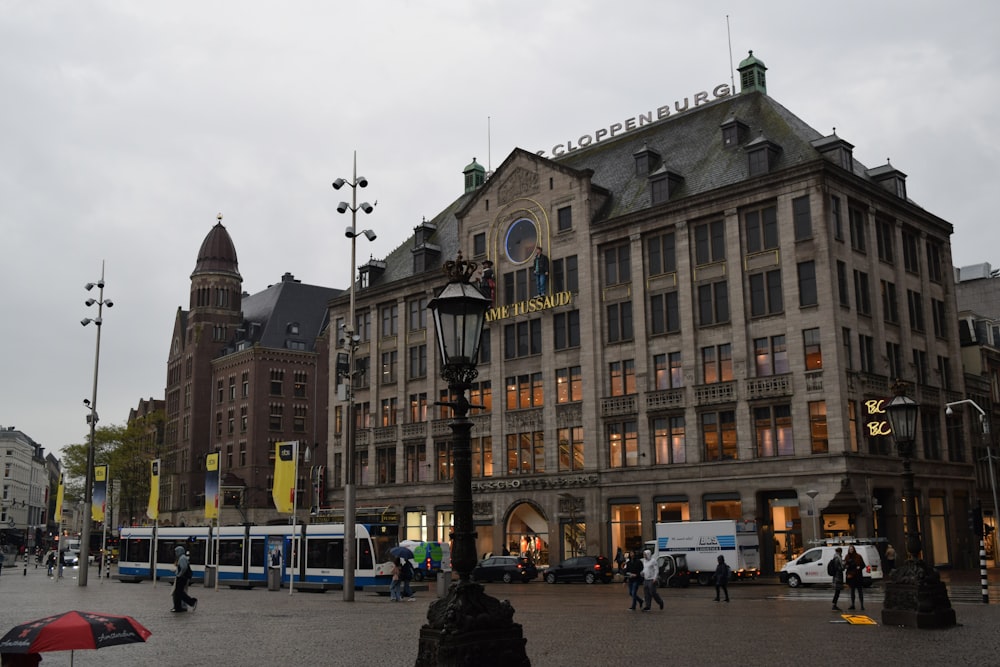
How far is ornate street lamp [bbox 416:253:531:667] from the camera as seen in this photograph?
36.6 ft

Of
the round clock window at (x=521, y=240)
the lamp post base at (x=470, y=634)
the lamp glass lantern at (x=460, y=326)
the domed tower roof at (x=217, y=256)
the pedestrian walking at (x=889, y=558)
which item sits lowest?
the pedestrian walking at (x=889, y=558)

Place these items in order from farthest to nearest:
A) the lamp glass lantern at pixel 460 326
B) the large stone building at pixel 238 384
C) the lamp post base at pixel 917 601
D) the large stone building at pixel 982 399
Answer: the large stone building at pixel 238 384
the large stone building at pixel 982 399
the lamp post base at pixel 917 601
the lamp glass lantern at pixel 460 326

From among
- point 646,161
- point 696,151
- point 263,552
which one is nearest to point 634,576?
point 263,552

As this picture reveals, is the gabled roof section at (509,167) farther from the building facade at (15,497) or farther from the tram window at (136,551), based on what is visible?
the building facade at (15,497)

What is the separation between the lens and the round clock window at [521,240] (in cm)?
6278

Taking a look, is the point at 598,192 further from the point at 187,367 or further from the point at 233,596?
the point at 187,367

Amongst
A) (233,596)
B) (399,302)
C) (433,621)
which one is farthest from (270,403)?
(433,621)

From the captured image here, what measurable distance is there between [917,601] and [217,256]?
102m

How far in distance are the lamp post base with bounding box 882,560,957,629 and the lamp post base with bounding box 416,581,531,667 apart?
523 inches

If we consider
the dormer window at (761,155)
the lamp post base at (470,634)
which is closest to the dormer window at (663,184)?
the dormer window at (761,155)

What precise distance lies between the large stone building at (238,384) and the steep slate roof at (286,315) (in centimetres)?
12

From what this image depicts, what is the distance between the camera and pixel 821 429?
158 ft

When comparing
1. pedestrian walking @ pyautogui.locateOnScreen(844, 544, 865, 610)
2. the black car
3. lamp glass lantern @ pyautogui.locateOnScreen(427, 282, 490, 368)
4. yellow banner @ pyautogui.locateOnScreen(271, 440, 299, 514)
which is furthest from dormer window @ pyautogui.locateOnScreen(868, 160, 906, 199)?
lamp glass lantern @ pyautogui.locateOnScreen(427, 282, 490, 368)

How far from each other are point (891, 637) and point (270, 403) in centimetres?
8823
